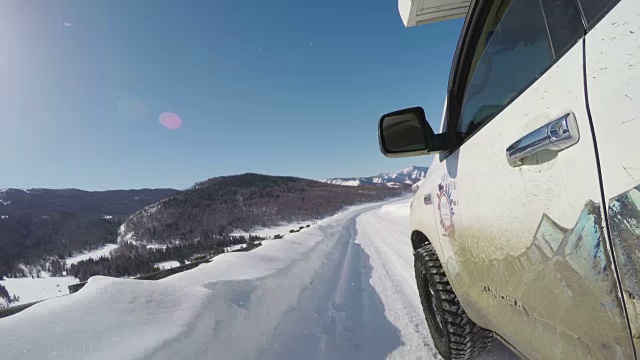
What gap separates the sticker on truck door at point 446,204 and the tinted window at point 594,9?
2.68 feet

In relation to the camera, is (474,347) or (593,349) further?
(474,347)

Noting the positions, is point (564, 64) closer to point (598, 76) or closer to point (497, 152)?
point (598, 76)

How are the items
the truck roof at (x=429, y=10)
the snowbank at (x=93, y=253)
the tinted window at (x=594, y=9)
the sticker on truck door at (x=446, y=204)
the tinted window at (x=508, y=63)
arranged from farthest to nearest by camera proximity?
the snowbank at (x=93, y=253), the truck roof at (x=429, y=10), the sticker on truck door at (x=446, y=204), the tinted window at (x=508, y=63), the tinted window at (x=594, y=9)

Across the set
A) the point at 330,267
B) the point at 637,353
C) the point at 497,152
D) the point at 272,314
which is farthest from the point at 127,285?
the point at 330,267

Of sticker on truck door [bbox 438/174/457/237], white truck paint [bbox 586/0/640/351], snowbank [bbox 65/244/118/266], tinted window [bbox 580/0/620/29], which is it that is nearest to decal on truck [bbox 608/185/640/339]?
white truck paint [bbox 586/0/640/351]

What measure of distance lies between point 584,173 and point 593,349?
411mm

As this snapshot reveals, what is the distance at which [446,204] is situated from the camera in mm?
1539

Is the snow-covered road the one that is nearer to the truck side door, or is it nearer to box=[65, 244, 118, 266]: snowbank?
the truck side door

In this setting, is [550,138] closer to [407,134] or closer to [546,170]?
[546,170]

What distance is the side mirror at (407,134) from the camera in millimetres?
1517

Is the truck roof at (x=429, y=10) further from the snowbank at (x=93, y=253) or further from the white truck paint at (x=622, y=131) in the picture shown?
the snowbank at (x=93, y=253)

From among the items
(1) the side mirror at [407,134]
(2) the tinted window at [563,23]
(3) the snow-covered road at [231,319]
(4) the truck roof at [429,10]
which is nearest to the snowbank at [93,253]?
(3) the snow-covered road at [231,319]

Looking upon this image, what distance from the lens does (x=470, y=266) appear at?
134 centimetres

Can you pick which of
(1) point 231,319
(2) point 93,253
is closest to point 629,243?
(1) point 231,319
